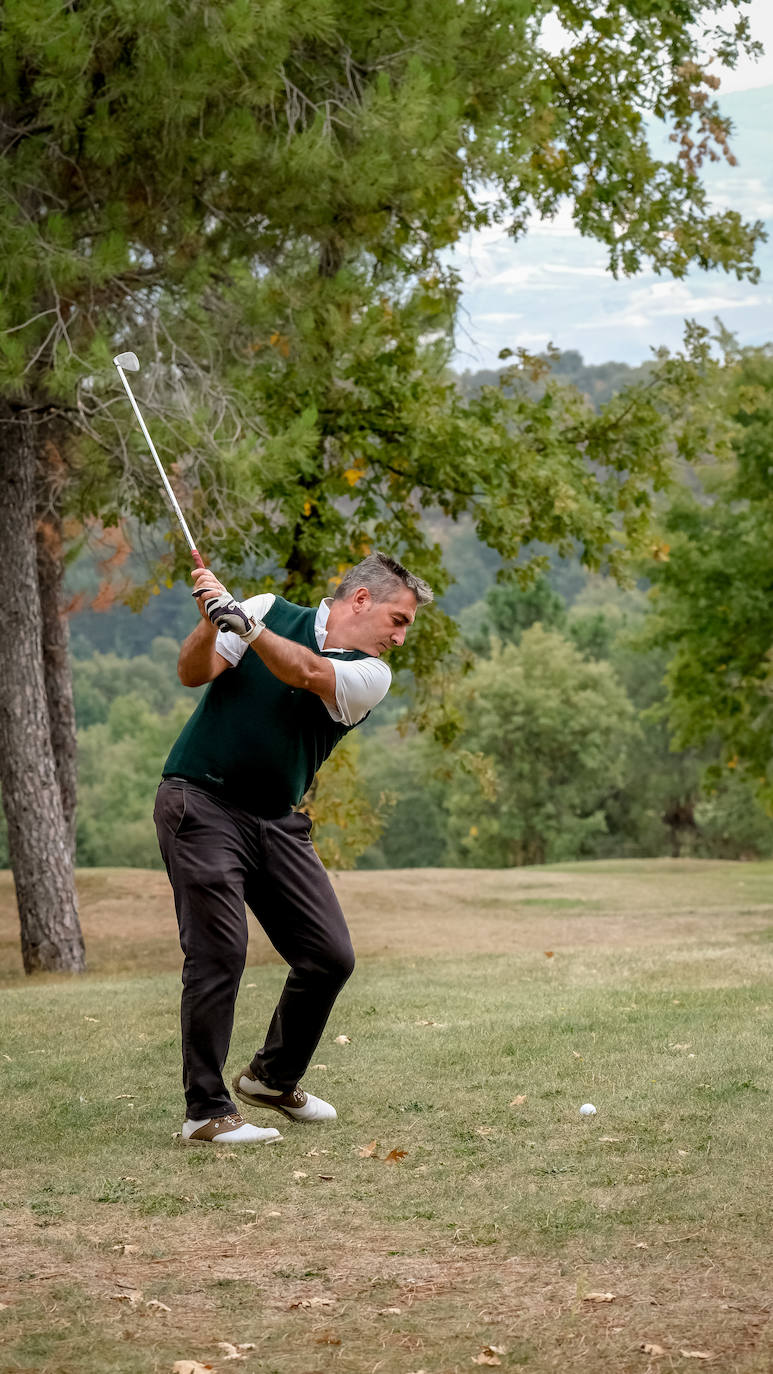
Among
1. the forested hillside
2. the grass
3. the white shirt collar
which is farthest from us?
the forested hillside

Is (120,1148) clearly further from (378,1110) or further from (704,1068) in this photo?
(704,1068)

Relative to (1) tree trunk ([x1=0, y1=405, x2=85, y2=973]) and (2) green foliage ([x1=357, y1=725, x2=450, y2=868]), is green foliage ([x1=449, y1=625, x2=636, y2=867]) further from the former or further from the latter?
(1) tree trunk ([x1=0, y1=405, x2=85, y2=973])

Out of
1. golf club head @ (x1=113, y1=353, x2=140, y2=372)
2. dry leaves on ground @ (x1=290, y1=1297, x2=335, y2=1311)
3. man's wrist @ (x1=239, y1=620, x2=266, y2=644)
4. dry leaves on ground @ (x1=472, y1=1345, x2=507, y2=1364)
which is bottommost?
dry leaves on ground @ (x1=290, y1=1297, x2=335, y2=1311)

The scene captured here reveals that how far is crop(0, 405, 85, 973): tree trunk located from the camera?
11.3 metres

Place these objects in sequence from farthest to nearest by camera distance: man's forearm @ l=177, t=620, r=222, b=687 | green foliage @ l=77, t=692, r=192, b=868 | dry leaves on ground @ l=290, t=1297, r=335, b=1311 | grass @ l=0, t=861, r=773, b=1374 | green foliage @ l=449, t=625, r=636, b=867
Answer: green foliage @ l=77, t=692, r=192, b=868, green foliage @ l=449, t=625, r=636, b=867, man's forearm @ l=177, t=620, r=222, b=687, dry leaves on ground @ l=290, t=1297, r=335, b=1311, grass @ l=0, t=861, r=773, b=1374

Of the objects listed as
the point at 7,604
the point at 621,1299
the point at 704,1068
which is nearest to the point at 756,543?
the point at 7,604

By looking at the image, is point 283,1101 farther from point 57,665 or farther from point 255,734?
point 57,665

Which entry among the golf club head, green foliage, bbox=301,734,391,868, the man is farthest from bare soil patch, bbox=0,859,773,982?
the man

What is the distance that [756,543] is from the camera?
79.2 ft

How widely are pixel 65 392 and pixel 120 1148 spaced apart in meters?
6.17

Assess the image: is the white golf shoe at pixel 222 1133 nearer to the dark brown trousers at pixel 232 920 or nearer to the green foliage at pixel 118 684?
the dark brown trousers at pixel 232 920

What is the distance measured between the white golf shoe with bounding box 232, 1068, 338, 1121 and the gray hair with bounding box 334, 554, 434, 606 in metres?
1.82

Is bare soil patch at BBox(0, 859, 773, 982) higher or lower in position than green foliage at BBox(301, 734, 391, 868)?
lower

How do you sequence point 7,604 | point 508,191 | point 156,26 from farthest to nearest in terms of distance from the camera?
point 508,191 → point 7,604 → point 156,26
